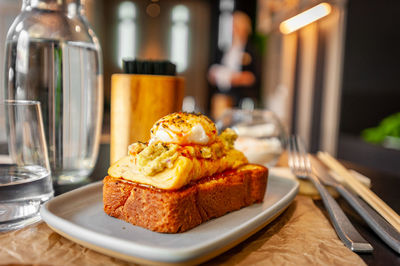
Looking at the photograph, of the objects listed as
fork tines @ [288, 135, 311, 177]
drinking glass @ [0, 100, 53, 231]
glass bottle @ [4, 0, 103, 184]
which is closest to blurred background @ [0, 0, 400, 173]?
glass bottle @ [4, 0, 103, 184]

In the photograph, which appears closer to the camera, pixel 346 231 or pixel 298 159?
pixel 346 231

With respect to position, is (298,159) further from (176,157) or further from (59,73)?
(59,73)

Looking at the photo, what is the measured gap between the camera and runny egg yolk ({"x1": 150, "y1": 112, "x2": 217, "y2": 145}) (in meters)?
0.70

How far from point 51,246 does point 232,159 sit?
0.44m

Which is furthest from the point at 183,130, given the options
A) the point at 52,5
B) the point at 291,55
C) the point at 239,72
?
the point at 239,72

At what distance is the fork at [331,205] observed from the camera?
23.0 inches

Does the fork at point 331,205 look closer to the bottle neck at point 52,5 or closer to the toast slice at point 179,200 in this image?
the toast slice at point 179,200

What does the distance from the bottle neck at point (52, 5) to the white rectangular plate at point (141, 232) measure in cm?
51

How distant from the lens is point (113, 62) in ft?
34.0

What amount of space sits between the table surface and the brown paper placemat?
5cm

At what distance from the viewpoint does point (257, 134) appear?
1.27 metres

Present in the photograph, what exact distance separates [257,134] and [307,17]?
298 centimetres

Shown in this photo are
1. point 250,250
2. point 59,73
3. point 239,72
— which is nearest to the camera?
point 250,250

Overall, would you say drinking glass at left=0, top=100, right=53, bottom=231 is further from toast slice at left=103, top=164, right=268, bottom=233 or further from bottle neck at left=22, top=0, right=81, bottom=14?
bottle neck at left=22, top=0, right=81, bottom=14
